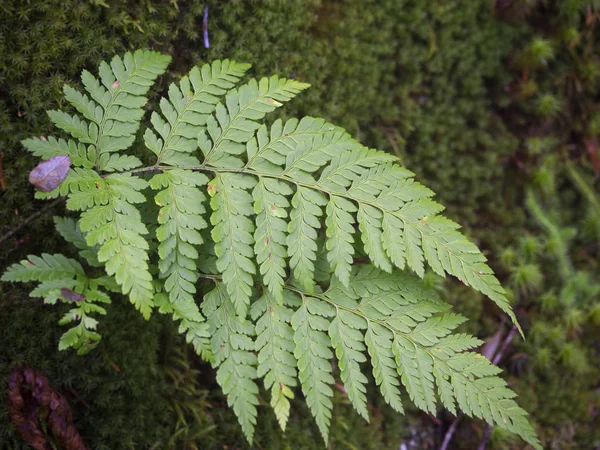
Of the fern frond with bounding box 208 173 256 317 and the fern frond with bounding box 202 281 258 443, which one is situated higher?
the fern frond with bounding box 208 173 256 317

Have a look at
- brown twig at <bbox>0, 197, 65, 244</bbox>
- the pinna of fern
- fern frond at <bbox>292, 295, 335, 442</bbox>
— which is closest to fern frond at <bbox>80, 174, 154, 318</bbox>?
the pinna of fern

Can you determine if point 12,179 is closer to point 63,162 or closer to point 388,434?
point 63,162

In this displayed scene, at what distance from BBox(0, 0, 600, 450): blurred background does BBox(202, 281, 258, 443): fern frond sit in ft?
2.27

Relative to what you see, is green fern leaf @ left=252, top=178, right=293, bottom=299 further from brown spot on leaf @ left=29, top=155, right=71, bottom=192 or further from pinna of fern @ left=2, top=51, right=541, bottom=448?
brown spot on leaf @ left=29, top=155, right=71, bottom=192

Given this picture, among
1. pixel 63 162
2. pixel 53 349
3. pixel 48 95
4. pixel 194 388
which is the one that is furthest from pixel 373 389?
pixel 48 95

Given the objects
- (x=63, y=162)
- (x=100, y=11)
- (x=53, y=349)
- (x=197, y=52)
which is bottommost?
(x=53, y=349)

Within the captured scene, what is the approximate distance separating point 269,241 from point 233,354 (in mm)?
635

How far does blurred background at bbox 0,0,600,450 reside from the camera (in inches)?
114

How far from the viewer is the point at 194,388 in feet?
11.2

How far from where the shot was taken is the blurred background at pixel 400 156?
2.89 m

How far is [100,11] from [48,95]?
581mm

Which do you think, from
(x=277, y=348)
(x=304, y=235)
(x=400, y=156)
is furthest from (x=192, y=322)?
(x=400, y=156)

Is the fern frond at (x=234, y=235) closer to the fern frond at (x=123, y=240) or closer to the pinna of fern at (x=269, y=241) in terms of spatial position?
the pinna of fern at (x=269, y=241)

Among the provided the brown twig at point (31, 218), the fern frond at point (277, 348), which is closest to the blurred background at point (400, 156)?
the brown twig at point (31, 218)
